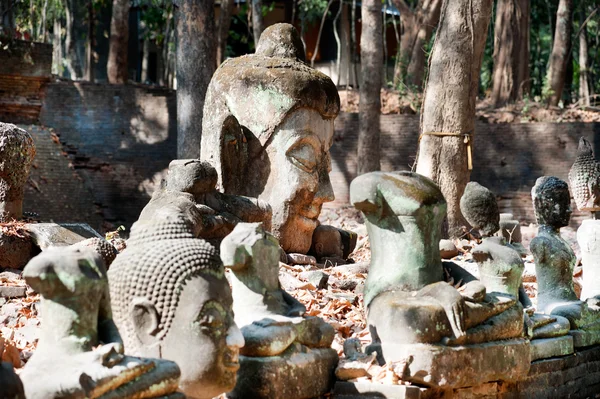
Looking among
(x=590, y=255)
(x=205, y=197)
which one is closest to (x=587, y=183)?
(x=590, y=255)

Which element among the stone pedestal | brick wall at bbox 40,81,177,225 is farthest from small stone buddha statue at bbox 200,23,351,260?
brick wall at bbox 40,81,177,225

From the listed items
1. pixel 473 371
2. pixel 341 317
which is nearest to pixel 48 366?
pixel 473 371

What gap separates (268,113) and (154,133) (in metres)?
11.0

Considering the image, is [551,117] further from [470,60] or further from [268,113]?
[268,113]

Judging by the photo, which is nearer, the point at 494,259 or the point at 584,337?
the point at 494,259

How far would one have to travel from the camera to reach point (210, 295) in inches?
169

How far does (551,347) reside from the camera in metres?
6.41

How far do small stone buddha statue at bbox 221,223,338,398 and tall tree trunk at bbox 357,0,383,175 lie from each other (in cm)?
1072

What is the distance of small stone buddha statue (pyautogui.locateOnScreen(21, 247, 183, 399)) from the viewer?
3.72m

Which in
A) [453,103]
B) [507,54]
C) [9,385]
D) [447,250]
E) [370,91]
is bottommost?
[9,385]

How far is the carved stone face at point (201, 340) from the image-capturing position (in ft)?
13.9

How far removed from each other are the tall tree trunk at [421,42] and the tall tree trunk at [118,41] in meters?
5.69

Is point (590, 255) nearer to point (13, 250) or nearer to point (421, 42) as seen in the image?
point (13, 250)

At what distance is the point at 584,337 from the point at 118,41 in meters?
14.9
